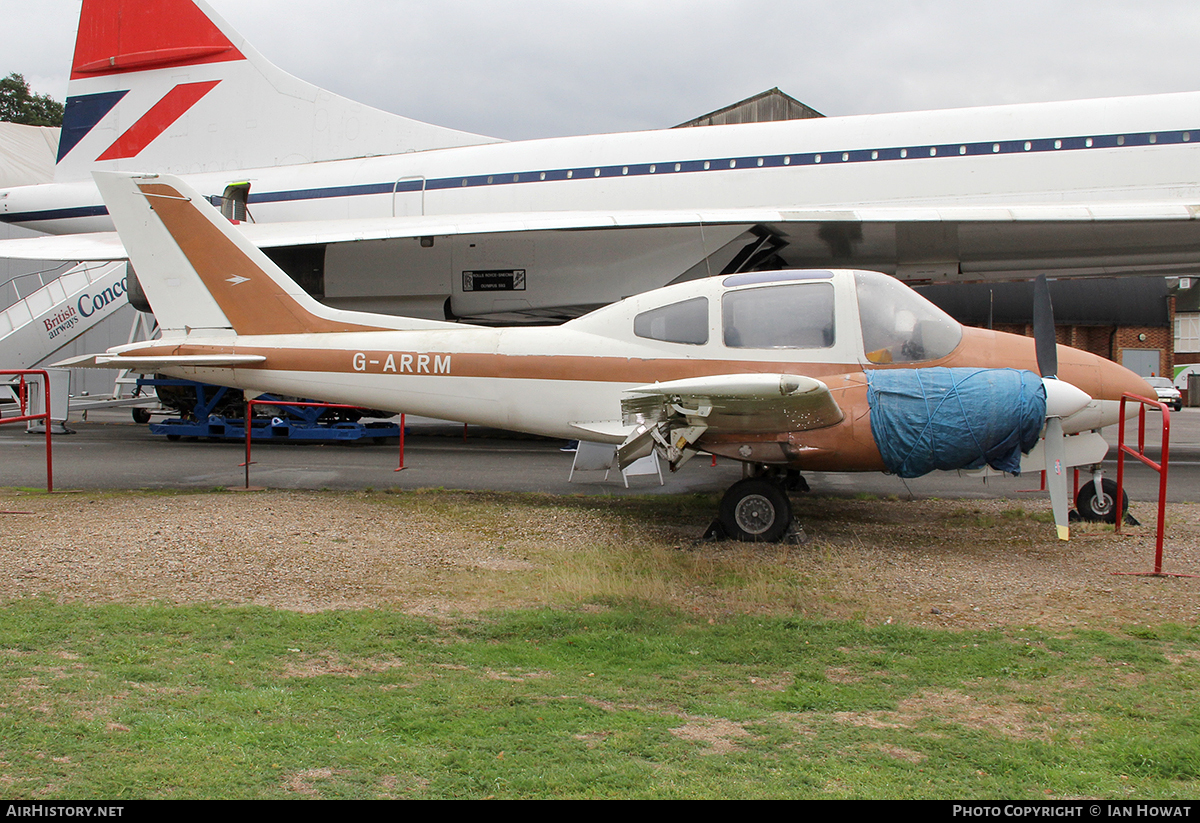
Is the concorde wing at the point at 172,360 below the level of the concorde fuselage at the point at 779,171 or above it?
below

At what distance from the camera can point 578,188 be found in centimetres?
1490

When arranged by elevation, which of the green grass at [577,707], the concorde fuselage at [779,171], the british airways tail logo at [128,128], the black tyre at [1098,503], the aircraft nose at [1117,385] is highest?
the british airways tail logo at [128,128]

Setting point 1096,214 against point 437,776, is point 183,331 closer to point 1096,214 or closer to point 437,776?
point 437,776

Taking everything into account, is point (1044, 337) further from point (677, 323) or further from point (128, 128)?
point (128, 128)

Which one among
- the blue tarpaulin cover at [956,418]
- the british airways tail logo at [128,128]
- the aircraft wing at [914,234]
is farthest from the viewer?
the british airways tail logo at [128,128]

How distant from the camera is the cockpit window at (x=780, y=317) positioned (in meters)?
7.52

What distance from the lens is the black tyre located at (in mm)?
7871

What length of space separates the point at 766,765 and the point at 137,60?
18.8 m

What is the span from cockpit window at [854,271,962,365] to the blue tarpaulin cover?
37 centimetres

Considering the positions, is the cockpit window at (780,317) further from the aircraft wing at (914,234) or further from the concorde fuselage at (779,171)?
the concorde fuselage at (779,171)

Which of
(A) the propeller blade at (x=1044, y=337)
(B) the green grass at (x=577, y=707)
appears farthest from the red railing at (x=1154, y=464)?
(B) the green grass at (x=577, y=707)

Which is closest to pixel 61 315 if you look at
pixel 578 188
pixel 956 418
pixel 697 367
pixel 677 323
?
pixel 578 188

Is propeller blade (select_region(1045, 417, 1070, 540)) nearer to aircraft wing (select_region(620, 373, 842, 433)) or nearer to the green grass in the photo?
the green grass

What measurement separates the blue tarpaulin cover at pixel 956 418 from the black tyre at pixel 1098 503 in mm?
1603
